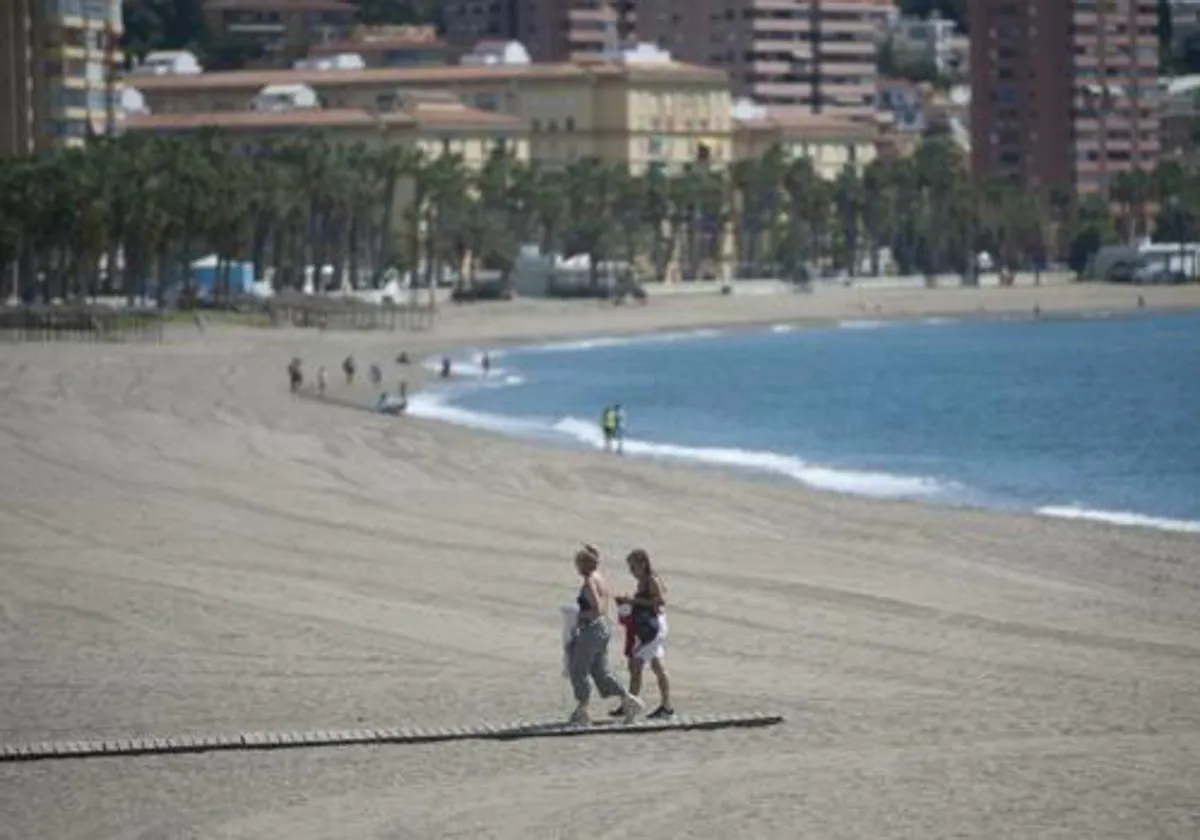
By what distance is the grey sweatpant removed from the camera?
31.2 metres

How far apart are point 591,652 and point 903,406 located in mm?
73968

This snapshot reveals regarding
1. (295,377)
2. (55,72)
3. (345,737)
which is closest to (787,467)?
(295,377)

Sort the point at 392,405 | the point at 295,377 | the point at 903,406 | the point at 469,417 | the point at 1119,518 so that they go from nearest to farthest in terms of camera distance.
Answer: the point at 1119,518, the point at 392,405, the point at 469,417, the point at 295,377, the point at 903,406

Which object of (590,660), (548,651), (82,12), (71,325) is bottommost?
(71,325)

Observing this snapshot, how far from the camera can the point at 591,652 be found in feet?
103

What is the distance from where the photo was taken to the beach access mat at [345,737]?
30.0 metres

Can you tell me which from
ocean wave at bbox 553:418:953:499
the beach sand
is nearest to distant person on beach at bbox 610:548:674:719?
the beach sand

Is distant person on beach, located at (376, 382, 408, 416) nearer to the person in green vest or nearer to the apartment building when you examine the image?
the person in green vest

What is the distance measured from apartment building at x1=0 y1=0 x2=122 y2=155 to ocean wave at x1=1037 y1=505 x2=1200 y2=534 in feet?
314

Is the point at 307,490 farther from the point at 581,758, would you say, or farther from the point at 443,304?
the point at 443,304

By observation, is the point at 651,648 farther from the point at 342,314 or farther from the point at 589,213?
the point at 589,213

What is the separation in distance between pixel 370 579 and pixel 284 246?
129m

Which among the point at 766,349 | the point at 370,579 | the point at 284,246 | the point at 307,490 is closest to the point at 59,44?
the point at 284,246

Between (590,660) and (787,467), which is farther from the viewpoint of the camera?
(787,467)
